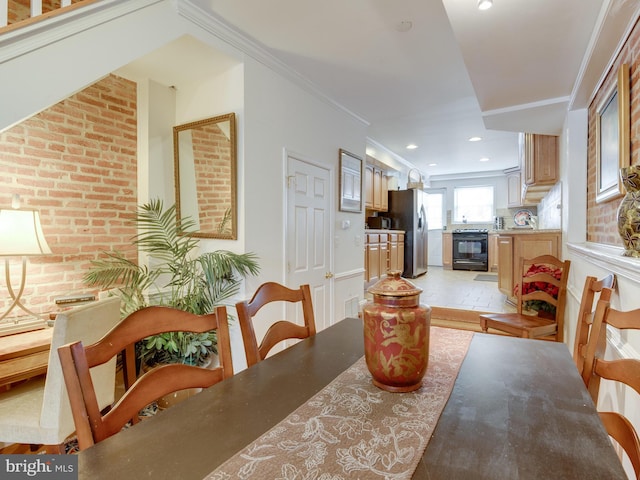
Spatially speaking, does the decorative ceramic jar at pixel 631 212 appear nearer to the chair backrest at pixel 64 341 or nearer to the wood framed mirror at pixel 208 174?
the wood framed mirror at pixel 208 174

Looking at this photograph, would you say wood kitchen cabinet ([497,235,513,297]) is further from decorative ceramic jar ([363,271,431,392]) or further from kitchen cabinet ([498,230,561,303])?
decorative ceramic jar ([363,271,431,392])

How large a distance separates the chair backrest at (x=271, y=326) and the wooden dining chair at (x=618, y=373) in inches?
39.0

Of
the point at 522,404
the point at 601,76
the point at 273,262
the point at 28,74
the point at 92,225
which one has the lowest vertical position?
the point at 522,404

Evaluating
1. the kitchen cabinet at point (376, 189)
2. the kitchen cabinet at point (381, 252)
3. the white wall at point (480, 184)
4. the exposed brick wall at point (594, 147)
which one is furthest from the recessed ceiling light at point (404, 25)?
the white wall at point (480, 184)

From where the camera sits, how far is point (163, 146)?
2756 mm

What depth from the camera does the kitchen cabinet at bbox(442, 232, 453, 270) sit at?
8047 millimetres

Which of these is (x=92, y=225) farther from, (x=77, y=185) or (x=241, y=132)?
(x=241, y=132)

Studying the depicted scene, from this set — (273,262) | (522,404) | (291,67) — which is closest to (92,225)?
(273,262)

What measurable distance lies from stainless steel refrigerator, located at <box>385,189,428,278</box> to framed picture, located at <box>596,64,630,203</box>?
428 centimetres

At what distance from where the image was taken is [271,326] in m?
1.29

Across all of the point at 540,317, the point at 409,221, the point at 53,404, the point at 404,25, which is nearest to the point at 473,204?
the point at 409,221

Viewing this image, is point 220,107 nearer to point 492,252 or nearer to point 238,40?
point 238,40

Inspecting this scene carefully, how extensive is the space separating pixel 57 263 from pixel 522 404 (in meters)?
2.60

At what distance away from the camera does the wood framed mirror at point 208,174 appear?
2465mm
